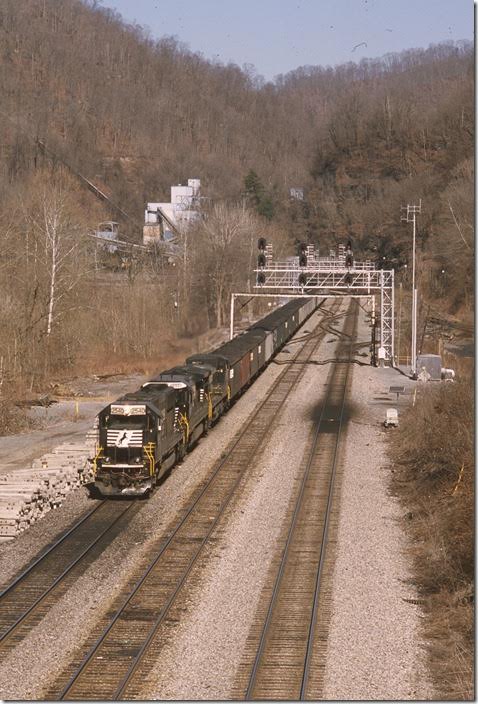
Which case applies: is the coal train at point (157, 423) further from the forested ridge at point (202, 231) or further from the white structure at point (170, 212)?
the white structure at point (170, 212)

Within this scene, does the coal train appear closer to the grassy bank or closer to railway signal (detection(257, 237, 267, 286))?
the grassy bank

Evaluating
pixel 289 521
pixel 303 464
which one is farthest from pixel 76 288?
pixel 289 521

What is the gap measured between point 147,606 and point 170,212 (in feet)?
432

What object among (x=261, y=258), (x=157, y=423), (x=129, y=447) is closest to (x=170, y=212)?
(x=261, y=258)

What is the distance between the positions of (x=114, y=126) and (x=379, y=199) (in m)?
60.7

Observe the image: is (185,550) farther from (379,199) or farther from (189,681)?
(379,199)

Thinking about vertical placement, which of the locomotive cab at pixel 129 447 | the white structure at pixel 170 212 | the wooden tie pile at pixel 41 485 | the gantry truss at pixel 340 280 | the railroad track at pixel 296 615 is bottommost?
the railroad track at pixel 296 615

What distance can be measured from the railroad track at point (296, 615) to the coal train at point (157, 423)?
12.8 ft

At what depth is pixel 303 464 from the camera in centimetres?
3095

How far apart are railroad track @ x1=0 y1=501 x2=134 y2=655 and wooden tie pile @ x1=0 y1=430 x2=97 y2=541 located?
1.14 m

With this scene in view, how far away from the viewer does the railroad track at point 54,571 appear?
17.5 metres

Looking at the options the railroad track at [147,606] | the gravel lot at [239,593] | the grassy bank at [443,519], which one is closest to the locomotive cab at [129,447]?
the gravel lot at [239,593]

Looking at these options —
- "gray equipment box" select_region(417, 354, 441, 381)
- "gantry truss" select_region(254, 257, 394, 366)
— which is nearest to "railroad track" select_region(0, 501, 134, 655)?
"gantry truss" select_region(254, 257, 394, 366)

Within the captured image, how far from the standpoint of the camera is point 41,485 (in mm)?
25109
